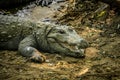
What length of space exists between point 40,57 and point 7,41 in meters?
1.38

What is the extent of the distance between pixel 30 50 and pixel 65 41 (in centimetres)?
80

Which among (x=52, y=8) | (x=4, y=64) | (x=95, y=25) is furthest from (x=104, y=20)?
(x=4, y=64)

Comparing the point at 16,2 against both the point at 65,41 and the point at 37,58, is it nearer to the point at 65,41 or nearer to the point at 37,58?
the point at 65,41

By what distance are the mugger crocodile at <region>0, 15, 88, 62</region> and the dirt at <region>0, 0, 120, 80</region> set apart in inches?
6.5

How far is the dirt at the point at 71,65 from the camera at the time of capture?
5254 mm

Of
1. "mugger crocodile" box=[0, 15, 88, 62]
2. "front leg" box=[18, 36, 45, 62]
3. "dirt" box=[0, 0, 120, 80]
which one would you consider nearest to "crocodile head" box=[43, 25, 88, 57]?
"mugger crocodile" box=[0, 15, 88, 62]

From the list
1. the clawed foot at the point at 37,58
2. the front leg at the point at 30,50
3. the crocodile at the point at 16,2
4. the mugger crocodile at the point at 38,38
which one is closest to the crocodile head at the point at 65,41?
the mugger crocodile at the point at 38,38

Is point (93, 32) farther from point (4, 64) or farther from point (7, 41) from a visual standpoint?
point (4, 64)

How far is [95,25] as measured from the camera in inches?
339

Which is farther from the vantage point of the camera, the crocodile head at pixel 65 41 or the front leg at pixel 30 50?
the crocodile head at pixel 65 41

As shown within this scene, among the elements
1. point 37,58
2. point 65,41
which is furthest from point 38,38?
point 37,58

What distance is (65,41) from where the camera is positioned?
660 cm

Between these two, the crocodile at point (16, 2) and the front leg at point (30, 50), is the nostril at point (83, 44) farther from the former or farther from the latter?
the crocodile at point (16, 2)

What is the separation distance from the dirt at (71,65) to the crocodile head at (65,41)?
15 cm
